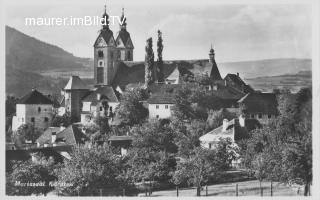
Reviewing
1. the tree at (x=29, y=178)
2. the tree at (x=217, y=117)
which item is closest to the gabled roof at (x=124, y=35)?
the tree at (x=217, y=117)

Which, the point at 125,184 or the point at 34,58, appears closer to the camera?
the point at 125,184

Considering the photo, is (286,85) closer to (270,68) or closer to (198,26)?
(270,68)

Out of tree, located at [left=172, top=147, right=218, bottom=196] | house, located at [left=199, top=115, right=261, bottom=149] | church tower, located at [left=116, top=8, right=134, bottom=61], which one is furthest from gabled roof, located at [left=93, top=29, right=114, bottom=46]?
tree, located at [left=172, top=147, right=218, bottom=196]

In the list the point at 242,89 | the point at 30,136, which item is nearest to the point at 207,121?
Answer: the point at 242,89

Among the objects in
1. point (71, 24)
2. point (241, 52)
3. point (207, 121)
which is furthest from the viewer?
point (207, 121)

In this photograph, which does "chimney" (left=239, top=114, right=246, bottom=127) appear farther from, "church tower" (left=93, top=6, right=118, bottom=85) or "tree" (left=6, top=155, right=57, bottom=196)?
"tree" (left=6, top=155, right=57, bottom=196)

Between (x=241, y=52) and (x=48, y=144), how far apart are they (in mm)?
5816

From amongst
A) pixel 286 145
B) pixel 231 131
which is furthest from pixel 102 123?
pixel 286 145

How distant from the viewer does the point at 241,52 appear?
18.2 m

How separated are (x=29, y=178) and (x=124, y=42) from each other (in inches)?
237

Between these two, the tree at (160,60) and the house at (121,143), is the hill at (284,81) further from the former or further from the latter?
the house at (121,143)

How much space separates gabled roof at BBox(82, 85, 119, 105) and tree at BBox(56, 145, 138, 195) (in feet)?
16.7

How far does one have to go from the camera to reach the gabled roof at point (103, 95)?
76.1 feet

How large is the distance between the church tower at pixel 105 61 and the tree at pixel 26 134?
110 inches
